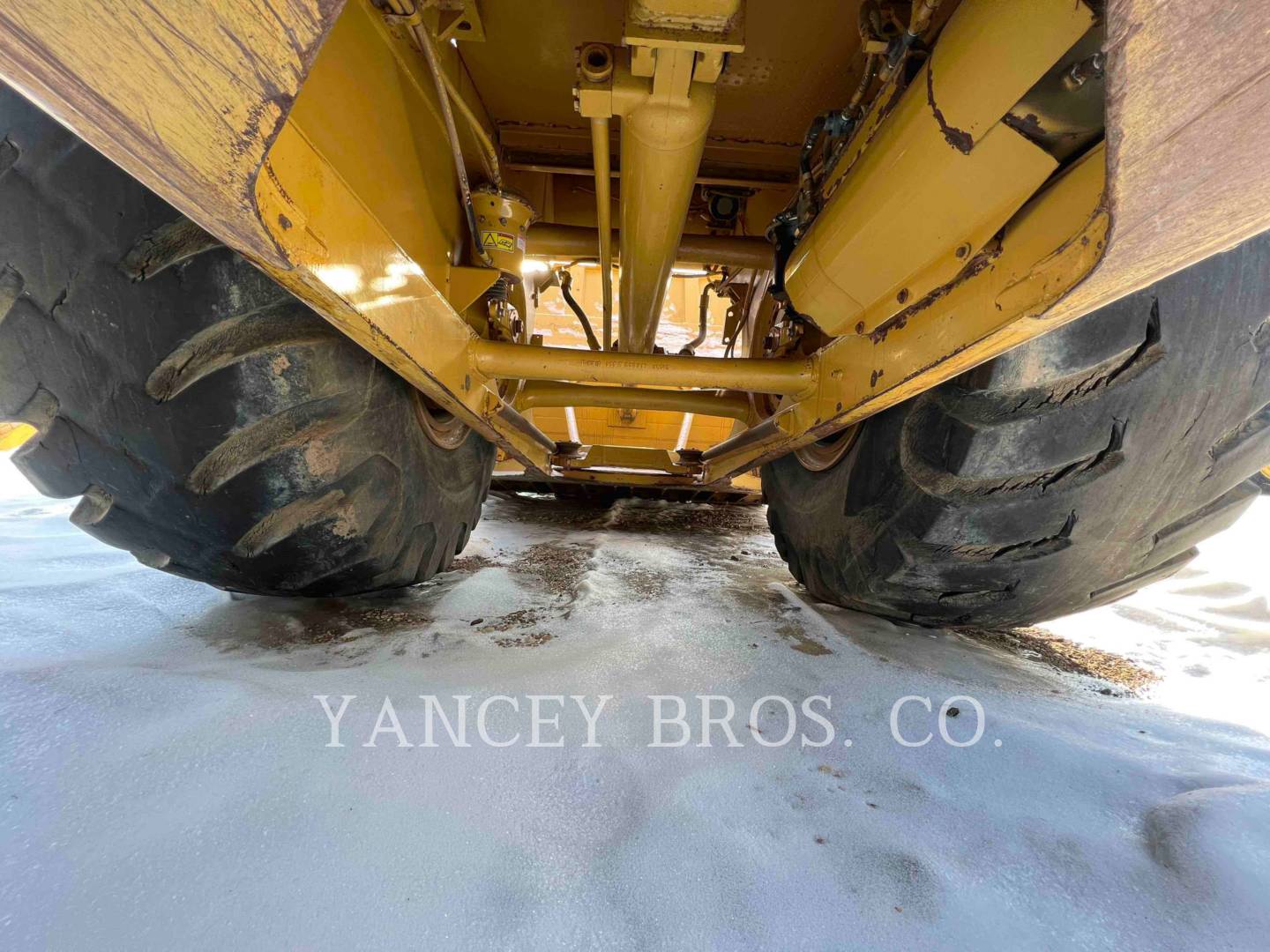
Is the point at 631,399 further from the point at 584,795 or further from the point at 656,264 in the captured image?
the point at 584,795

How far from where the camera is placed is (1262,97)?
0.29 m

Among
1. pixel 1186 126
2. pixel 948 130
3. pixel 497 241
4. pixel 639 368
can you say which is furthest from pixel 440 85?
pixel 1186 126

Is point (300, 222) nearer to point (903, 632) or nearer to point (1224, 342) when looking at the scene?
point (1224, 342)

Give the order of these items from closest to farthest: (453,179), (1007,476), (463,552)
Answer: (1007,476) → (453,179) → (463,552)

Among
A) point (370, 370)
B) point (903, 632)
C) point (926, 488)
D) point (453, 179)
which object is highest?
point (453, 179)

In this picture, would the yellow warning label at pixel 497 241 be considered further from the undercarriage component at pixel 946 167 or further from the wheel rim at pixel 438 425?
the undercarriage component at pixel 946 167

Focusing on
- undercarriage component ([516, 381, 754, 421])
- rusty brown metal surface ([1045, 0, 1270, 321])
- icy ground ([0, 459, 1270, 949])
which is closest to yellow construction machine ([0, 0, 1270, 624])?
rusty brown metal surface ([1045, 0, 1270, 321])

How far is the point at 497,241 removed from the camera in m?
1.26

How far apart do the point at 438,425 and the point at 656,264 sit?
24.9 inches

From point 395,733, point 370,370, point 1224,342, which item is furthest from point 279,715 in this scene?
point 1224,342

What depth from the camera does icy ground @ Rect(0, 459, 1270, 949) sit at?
518mm

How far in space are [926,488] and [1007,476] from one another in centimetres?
13

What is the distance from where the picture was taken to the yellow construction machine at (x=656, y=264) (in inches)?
14.2

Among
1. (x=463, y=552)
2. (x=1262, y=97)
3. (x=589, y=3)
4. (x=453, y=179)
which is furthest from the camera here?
(x=463, y=552)
